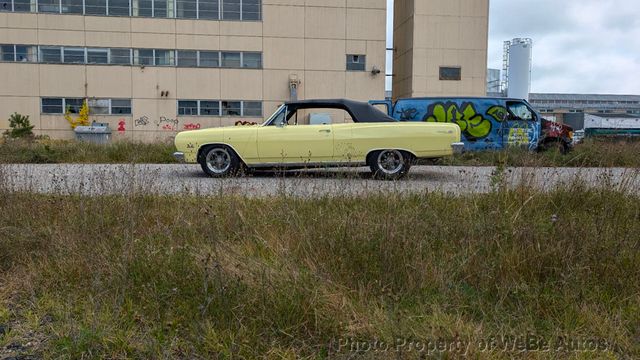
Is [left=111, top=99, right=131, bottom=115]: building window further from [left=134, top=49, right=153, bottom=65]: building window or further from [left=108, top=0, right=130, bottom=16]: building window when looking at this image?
[left=108, top=0, right=130, bottom=16]: building window

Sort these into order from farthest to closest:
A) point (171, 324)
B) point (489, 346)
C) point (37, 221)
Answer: point (37, 221), point (171, 324), point (489, 346)

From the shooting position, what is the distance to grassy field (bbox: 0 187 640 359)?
2.83m

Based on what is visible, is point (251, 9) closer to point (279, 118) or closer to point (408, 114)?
point (408, 114)

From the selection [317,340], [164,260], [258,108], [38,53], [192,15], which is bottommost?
[317,340]

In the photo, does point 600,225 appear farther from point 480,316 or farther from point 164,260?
point 164,260

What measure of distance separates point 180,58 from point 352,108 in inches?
1076

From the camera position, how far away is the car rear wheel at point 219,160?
30.9 ft

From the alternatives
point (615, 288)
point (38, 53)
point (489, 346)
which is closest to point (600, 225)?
point (615, 288)

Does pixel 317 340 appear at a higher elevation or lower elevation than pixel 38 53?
lower

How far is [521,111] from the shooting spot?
15.6 metres

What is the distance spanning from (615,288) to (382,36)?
33.7m

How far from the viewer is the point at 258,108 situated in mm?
34719

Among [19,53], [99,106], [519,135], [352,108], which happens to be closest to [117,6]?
[99,106]

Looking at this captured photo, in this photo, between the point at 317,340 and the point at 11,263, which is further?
the point at 11,263
